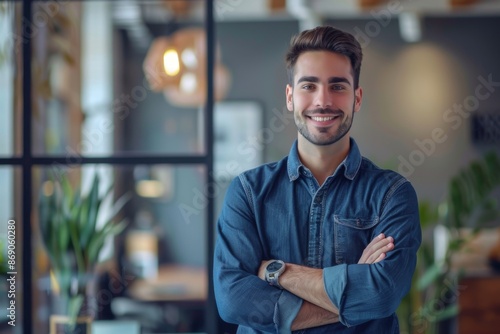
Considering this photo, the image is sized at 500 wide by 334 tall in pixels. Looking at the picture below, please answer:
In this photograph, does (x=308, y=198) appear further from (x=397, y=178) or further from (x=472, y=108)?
(x=472, y=108)

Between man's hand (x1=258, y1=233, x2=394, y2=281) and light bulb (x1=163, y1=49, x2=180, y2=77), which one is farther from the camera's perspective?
light bulb (x1=163, y1=49, x2=180, y2=77)

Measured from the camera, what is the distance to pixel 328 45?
1.18 m

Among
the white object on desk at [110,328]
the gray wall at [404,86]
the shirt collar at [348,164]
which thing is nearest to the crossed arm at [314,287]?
the shirt collar at [348,164]

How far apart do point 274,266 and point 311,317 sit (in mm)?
104

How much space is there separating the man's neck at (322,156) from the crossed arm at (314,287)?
140mm

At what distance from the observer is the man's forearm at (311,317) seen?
48.8 inches

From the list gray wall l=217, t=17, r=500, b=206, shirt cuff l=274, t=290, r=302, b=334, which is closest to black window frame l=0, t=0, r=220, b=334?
shirt cuff l=274, t=290, r=302, b=334

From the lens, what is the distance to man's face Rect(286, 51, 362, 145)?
3.82 ft

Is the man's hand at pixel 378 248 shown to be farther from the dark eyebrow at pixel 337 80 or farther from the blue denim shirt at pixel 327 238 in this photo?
the dark eyebrow at pixel 337 80

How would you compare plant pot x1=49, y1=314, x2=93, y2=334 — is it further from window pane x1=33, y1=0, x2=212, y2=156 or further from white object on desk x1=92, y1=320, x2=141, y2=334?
window pane x1=33, y1=0, x2=212, y2=156

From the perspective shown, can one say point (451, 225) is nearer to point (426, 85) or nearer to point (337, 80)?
point (426, 85)

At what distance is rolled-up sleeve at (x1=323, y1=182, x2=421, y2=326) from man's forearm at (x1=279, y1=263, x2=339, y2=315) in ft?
0.04

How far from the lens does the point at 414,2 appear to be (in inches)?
248

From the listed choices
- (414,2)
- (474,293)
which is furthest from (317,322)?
(414,2)
